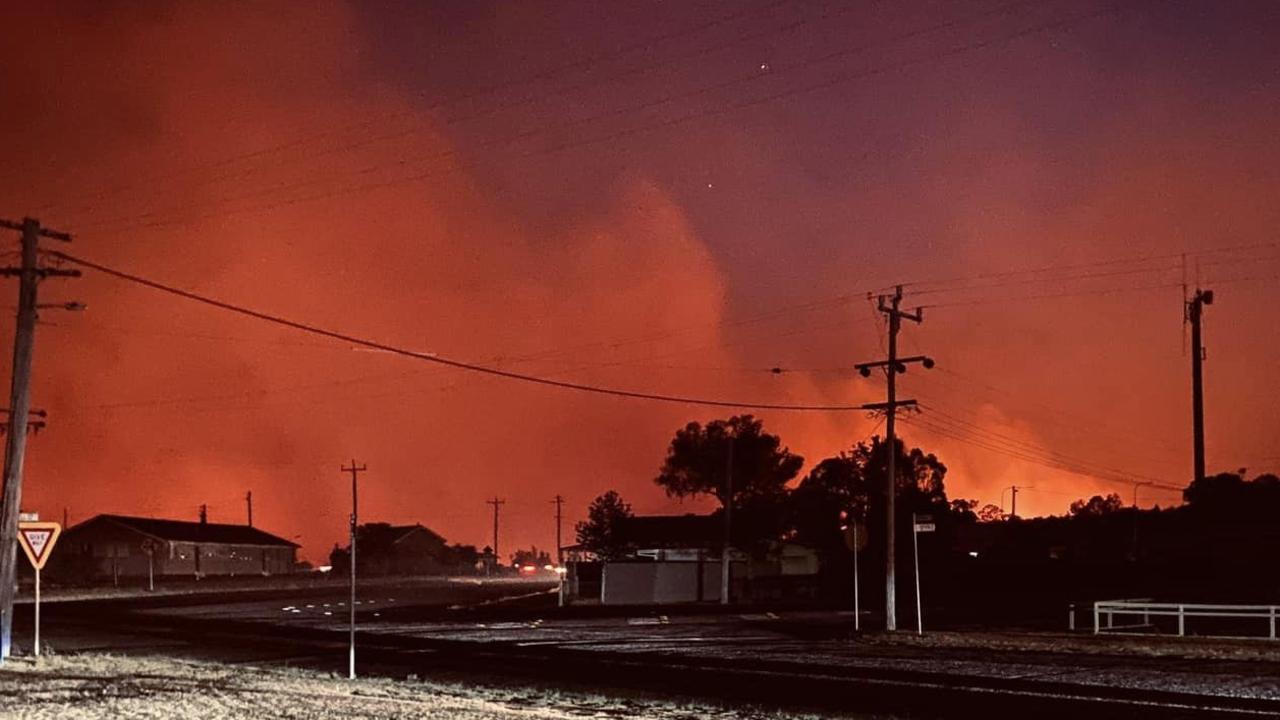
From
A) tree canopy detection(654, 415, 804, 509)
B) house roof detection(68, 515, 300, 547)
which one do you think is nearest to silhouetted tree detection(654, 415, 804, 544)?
tree canopy detection(654, 415, 804, 509)

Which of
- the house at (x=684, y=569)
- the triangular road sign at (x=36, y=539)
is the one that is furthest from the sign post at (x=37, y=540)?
the house at (x=684, y=569)

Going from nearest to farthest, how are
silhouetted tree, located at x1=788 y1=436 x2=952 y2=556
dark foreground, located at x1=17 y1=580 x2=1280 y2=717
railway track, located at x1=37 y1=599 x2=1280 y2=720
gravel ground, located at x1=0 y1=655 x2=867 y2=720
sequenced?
gravel ground, located at x1=0 y1=655 x2=867 y2=720
railway track, located at x1=37 y1=599 x2=1280 y2=720
dark foreground, located at x1=17 y1=580 x2=1280 y2=717
silhouetted tree, located at x1=788 y1=436 x2=952 y2=556

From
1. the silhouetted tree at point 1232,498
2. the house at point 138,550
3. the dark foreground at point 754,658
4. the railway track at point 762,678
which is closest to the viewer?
the railway track at point 762,678

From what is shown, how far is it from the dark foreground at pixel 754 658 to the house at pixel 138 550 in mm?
68076

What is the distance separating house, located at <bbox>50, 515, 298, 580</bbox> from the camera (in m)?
115

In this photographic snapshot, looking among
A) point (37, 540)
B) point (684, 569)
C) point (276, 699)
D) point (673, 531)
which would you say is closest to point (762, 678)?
point (276, 699)

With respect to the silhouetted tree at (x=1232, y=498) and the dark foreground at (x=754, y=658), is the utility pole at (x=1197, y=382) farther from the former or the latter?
the dark foreground at (x=754, y=658)

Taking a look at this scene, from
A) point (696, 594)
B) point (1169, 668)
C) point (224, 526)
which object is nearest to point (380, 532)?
point (224, 526)

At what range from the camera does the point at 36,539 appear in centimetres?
2706

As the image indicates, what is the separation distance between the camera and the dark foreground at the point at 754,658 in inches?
822

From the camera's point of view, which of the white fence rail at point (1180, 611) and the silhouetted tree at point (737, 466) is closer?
the white fence rail at point (1180, 611)

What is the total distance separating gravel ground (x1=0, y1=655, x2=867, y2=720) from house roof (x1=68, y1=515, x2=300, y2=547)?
→ 98.4 m

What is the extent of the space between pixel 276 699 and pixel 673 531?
249 ft

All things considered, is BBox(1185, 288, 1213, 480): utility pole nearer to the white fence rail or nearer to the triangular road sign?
the white fence rail
